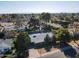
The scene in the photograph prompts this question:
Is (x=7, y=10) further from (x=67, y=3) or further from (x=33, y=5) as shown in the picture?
(x=67, y=3)

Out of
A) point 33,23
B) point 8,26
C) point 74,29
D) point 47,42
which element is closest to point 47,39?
point 47,42

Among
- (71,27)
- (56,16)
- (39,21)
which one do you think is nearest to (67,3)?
(56,16)

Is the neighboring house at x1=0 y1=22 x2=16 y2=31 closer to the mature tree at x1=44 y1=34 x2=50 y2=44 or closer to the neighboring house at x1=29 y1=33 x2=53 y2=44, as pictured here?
the neighboring house at x1=29 y1=33 x2=53 y2=44

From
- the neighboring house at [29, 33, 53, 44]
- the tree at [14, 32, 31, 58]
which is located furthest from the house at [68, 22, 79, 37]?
the tree at [14, 32, 31, 58]

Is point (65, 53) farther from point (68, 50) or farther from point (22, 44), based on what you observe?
point (22, 44)

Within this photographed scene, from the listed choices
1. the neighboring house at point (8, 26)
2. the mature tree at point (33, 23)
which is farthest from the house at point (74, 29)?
the neighboring house at point (8, 26)

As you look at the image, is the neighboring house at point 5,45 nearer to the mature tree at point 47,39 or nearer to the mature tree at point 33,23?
the mature tree at point 33,23
